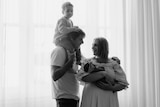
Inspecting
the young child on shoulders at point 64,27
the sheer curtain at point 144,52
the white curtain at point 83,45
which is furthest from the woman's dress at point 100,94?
the sheer curtain at point 144,52

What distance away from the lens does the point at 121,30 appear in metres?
2.80

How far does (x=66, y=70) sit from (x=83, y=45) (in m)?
1.07

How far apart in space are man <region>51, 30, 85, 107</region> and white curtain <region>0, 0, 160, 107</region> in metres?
0.83

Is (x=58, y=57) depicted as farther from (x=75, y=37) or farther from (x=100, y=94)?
(x=100, y=94)

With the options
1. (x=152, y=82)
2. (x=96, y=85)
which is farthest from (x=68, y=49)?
(x=152, y=82)

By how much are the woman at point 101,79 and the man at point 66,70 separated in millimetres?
72

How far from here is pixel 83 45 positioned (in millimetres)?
2648

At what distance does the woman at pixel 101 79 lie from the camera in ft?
5.60

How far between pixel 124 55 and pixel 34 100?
107 centimetres

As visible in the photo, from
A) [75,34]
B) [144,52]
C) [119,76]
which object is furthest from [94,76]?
[144,52]

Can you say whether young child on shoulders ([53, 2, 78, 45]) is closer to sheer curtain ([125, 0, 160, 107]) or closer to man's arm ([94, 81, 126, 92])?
man's arm ([94, 81, 126, 92])

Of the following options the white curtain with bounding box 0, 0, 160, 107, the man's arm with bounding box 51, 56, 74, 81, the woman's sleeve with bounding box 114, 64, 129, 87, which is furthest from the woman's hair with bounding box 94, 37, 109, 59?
the white curtain with bounding box 0, 0, 160, 107

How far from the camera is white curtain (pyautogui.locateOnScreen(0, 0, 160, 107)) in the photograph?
96.1 inches

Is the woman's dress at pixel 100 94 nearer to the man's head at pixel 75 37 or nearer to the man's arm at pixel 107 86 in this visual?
the man's arm at pixel 107 86
